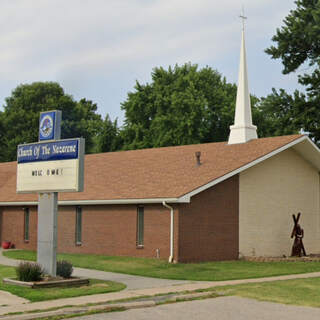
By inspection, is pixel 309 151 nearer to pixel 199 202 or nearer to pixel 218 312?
pixel 199 202

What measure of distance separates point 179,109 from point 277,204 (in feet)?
83.0

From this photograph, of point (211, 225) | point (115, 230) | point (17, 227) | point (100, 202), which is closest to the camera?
point (211, 225)

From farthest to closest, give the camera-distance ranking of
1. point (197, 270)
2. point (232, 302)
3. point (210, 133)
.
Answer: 1. point (210, 133)
2. point (197, 270)
3. point (232, 302)

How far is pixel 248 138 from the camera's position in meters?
29.8

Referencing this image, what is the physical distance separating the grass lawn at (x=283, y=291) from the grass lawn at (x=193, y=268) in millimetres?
1947

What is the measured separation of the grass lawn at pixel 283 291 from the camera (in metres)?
14.7

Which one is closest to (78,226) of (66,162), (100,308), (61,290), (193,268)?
(193,268)

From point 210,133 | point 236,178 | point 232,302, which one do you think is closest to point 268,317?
point 232,302

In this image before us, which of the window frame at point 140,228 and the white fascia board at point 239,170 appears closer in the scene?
the white fascia board at point 239,170

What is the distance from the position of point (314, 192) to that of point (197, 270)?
10.9 m

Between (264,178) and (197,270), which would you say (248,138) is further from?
(197,270)

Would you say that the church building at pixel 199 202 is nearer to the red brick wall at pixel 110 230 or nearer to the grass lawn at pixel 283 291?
the red brick wall at pixel 110 230

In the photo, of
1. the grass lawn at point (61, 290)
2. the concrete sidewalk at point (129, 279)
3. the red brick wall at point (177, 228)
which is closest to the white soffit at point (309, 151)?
the red brick wall at point (177, 228)

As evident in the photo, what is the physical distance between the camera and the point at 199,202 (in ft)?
80.9
